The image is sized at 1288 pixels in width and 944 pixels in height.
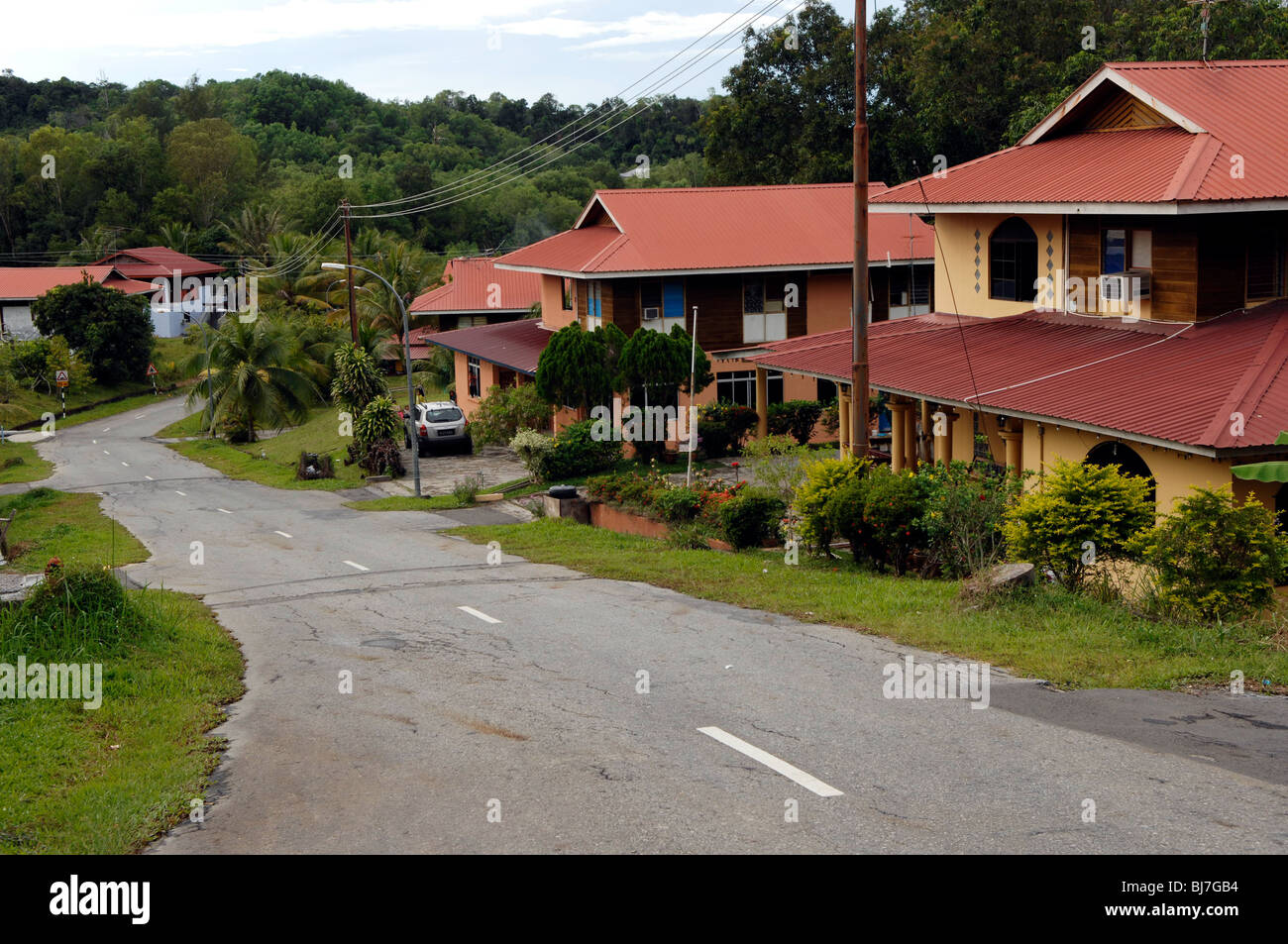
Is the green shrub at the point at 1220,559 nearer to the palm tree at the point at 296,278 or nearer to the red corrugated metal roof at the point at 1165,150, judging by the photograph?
the red corrugated metal roof at the point at 1165,150

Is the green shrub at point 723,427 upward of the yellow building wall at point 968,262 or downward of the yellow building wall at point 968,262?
downward

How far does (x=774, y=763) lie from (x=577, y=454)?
24604 mm

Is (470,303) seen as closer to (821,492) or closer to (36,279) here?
(821,492)

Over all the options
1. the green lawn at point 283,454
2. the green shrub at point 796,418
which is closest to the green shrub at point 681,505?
the green shrub at point 796,418

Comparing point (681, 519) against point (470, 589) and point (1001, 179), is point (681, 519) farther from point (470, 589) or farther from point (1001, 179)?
point (1001, 179)

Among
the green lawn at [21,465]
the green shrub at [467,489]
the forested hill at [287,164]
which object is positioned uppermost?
the forested hill at [287,164]

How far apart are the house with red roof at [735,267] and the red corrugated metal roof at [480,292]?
45.5ft

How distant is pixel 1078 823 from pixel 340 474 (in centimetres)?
3684

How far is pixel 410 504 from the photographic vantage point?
110ft

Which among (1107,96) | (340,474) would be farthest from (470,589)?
(340,474)

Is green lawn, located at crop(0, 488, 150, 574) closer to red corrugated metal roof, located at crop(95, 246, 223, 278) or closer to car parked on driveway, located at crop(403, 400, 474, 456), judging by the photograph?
car parked on driveway, located at crop(403, 400, 474, 456)

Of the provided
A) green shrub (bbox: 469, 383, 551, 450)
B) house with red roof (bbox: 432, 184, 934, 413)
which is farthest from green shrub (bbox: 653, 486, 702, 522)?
green shrub (bbox: 469, 383, 551, 450)

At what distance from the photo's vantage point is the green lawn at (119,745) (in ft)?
27.0

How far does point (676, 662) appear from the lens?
12789 mm
